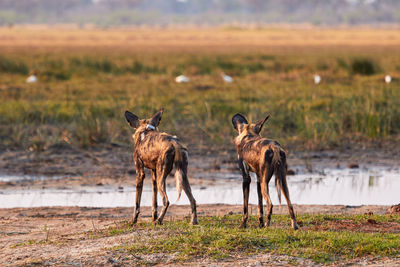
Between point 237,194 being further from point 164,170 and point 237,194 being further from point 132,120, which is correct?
point 164,170

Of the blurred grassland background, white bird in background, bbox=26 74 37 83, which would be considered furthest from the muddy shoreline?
white bird in background, bbox=26 74 37 83

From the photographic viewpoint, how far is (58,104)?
17.7m

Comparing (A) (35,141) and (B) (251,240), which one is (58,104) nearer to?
(A) (35,141)

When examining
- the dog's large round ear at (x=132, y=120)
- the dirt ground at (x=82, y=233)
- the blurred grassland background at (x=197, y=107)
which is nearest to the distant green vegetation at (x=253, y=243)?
the dirt ground at (x=82, y=233)

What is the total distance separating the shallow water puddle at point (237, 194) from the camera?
10.1 metres

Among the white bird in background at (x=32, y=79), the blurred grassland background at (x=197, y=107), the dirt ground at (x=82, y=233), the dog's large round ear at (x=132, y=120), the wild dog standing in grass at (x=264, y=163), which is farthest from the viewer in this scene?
the white bird in background at (x=32, y=79)

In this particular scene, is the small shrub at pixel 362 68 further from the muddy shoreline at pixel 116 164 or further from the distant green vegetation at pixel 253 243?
the distant green vegetation at pixel 253 243

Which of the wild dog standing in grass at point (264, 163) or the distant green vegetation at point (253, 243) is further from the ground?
the wild dog standing in grass at point (264, 163)

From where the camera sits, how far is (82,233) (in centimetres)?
718

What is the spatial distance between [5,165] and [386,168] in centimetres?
719

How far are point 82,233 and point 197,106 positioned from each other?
34.4 ft

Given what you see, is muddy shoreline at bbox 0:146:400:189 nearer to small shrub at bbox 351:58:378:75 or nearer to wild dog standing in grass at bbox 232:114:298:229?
wild dog standing in grass at bbox 232:114:298:229

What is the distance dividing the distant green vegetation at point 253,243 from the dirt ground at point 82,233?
107mm

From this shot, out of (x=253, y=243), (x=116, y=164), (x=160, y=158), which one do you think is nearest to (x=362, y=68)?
(x=116, y=164)
